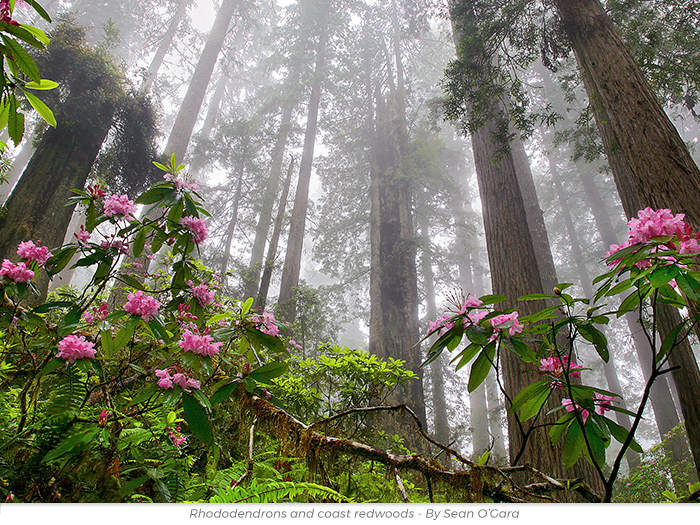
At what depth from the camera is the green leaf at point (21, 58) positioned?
4.09ft

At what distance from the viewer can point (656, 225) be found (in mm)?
1036

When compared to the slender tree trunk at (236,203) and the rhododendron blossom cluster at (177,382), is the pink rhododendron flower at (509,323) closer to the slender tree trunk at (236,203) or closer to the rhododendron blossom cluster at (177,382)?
the rhododendron blossom cluster at (177,382)

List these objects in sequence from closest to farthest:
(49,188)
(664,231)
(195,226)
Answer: (664,231) → (195,226) → (49,188)

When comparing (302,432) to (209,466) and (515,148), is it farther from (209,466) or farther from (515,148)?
(515,148)

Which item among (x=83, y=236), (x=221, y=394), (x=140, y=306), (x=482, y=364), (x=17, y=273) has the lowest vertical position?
(x=221, y=394)

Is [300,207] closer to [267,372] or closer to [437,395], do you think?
[437,395]

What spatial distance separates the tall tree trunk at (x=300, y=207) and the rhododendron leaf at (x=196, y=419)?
619cm

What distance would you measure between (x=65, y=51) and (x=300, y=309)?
6.05 meters

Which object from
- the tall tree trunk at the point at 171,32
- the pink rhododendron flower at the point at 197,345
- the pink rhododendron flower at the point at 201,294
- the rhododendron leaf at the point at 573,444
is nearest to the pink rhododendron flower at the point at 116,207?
the pink rhododendron flower at the point at 201,294

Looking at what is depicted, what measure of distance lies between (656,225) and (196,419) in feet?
5.54

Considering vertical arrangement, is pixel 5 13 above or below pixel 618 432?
above

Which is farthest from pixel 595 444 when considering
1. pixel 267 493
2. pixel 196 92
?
pixel 196 92

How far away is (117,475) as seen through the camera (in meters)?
1.26
